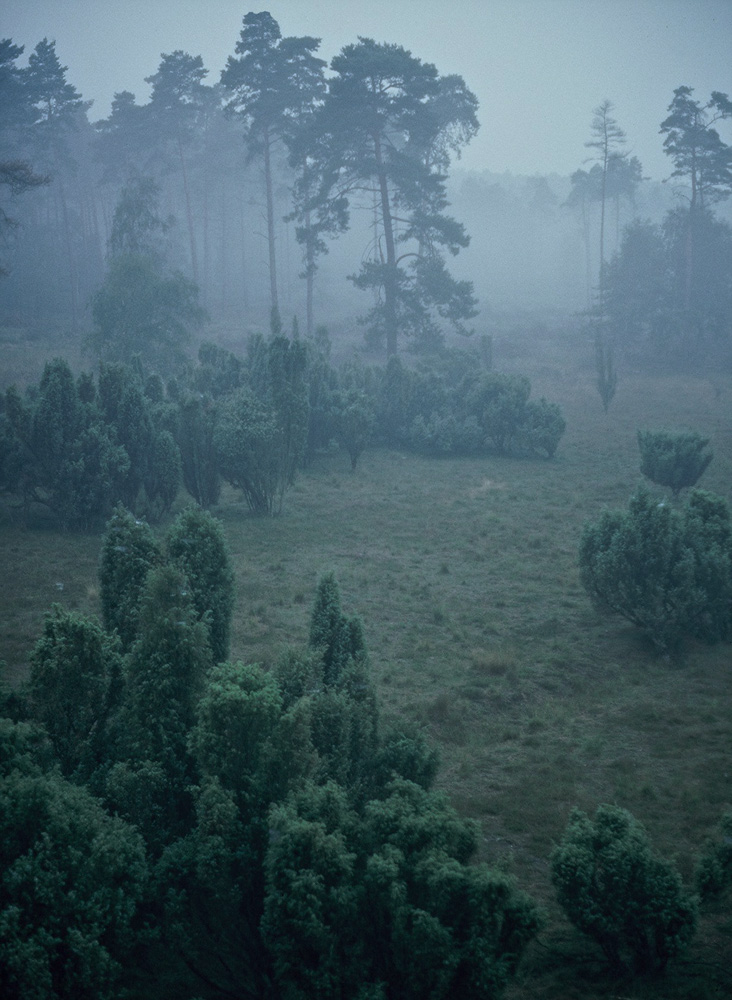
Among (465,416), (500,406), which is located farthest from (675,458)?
(465,416)

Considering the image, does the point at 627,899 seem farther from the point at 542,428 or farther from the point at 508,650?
the point at 542,428

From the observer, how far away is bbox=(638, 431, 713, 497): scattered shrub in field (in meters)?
21.8

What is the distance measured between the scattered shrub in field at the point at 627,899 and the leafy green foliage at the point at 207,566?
4.45m

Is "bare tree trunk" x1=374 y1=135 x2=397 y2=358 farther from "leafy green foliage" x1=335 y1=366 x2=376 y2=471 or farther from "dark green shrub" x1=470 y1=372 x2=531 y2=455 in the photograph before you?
"leafy green foliage" x1=335 y1=366 x2=376 y2=471

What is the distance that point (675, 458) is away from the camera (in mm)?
21891

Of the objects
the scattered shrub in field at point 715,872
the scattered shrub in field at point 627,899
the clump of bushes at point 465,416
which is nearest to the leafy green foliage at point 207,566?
the scattered shrub in field at point 627,899

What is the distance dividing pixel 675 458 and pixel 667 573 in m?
10.6

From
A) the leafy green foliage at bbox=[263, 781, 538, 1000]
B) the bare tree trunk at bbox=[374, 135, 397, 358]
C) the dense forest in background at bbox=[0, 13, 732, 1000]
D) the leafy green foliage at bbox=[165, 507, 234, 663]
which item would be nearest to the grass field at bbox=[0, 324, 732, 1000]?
the dense forest in background at bbox=[0, 13, 732, 1000]

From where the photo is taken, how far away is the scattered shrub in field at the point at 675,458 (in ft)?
71.5

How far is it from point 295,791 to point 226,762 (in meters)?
0.60

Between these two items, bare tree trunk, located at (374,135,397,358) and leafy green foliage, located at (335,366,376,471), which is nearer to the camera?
leafy green foliage, located at (335,366,376,471)

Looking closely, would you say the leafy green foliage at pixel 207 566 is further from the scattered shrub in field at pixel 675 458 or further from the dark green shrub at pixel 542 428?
the dark green shrub at pixel 542 428

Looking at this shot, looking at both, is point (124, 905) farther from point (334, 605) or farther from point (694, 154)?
point (694, 154)

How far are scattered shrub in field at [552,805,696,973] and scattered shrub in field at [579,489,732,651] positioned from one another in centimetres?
694
